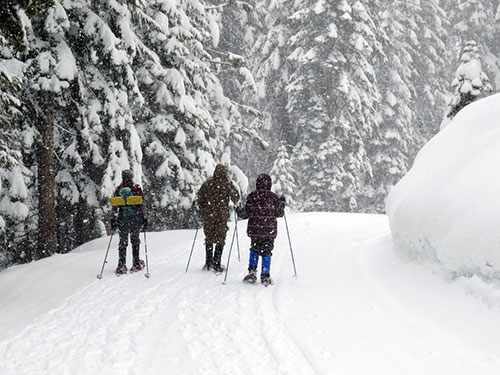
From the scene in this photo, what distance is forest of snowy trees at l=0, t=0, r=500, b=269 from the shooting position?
9664 millimetres

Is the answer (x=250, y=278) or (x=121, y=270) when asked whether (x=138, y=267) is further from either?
(x=250, y=278)

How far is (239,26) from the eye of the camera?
2636 cm

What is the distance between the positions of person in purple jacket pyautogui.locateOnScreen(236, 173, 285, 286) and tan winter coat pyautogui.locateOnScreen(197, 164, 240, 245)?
32.2 inches

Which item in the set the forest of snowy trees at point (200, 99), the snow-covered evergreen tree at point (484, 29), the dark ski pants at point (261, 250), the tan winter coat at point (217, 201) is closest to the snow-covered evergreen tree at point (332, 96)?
the forest of snowy trees at point (200, 99)

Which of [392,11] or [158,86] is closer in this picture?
[158,86]

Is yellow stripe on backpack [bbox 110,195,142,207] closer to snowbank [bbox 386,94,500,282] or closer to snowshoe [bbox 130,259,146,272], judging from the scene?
snowshoe [bbox 130,259,146,272]

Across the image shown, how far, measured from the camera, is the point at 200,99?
13.9 meters

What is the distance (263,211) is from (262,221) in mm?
172

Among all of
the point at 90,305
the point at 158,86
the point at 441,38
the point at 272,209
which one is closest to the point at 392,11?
the point at 441,38

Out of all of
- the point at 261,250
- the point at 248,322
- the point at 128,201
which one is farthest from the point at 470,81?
the point at 248,322

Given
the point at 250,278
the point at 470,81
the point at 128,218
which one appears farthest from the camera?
the point at 470,81

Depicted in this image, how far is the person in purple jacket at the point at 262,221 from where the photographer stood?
7.85m

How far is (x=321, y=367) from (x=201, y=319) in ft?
6.52

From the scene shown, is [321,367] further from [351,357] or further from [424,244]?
[424,244]
